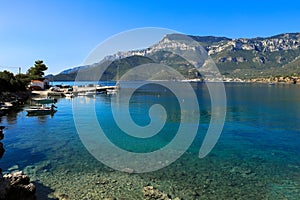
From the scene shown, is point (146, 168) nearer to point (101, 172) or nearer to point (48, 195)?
point (101, 172)

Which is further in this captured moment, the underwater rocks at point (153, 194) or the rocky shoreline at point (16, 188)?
the underwater rocks at point (153, 194)

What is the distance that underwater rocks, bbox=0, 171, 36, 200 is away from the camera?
10.5m

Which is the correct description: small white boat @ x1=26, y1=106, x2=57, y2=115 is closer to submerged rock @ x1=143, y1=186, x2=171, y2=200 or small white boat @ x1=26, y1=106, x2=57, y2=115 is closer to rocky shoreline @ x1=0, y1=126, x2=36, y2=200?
rocky shoreline @ x1=0, y1=126, x2=36, y2=200

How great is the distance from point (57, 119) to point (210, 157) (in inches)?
1075

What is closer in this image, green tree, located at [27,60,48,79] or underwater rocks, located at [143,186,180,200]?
underwater rocks, located at [143,186,180,200]

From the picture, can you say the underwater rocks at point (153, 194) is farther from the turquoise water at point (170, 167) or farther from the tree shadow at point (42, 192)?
the tree shadow at point (42, 192)

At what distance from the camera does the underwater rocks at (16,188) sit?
414 inches

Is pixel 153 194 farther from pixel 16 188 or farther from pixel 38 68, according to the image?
pixel 38 68

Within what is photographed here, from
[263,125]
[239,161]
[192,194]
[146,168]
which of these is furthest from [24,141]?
[263,125]

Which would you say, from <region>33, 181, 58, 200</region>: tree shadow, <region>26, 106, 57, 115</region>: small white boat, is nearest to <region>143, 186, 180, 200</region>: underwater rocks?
<region>33, 181, 58, 200</region>: tree shadow

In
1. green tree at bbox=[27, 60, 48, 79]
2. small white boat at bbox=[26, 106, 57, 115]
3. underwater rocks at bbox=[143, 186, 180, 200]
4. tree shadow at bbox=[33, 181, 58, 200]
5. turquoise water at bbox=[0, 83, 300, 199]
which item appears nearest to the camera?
tree shadow at bbox=[33, 181, 58, 200]

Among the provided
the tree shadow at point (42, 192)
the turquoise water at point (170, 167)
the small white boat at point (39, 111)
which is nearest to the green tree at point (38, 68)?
the small white boat at point (39, 111)

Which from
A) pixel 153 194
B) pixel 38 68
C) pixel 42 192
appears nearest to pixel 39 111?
pixel 42 192

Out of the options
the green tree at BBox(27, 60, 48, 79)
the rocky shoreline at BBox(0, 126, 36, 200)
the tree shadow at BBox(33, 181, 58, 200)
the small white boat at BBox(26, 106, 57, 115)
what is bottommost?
the tree shadow at BBox(33, 181, 58, 200)
